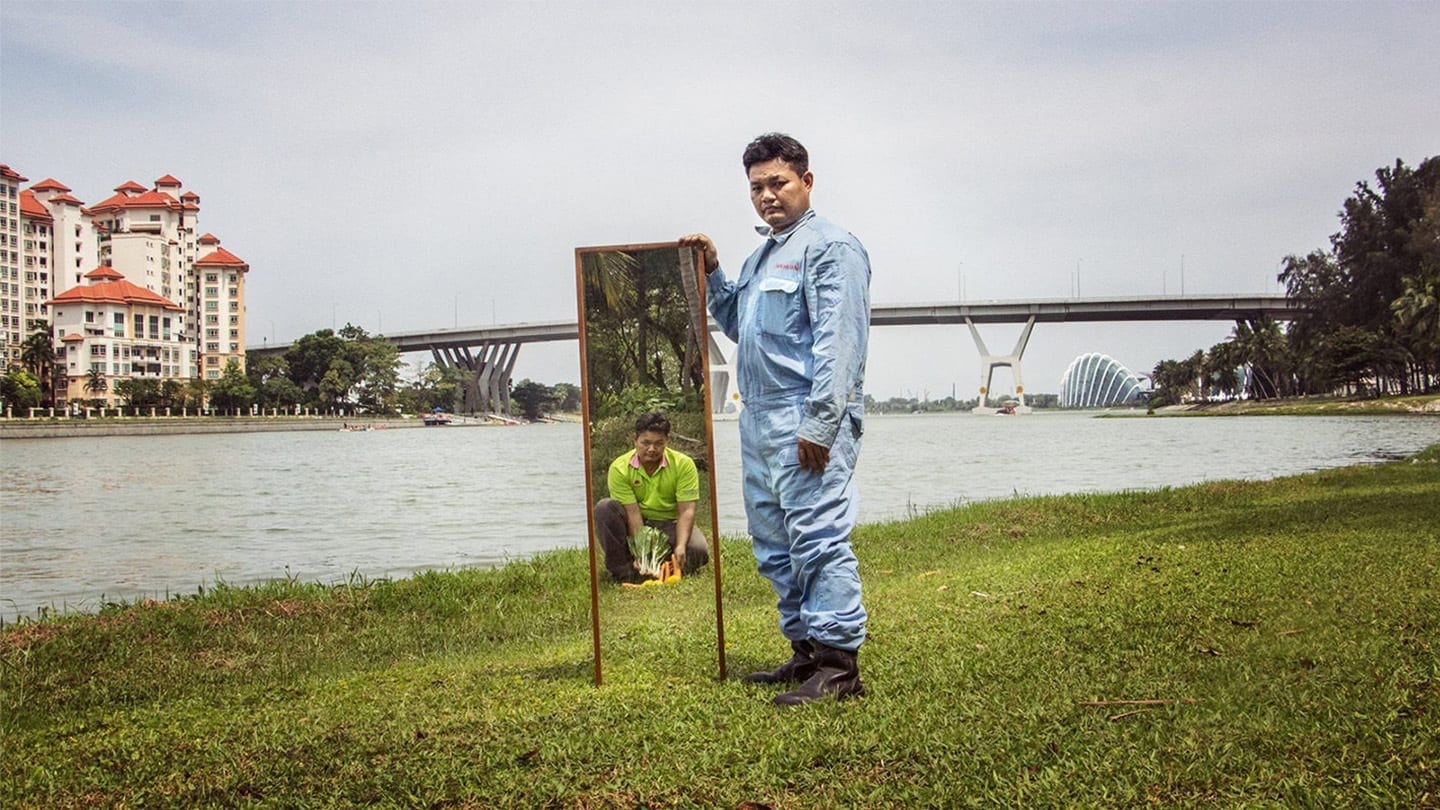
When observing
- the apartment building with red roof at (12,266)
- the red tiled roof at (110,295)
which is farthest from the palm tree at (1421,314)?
the apartment building with red roof at (12,266)

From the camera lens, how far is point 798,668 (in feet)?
13.2

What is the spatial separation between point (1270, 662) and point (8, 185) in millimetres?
124989

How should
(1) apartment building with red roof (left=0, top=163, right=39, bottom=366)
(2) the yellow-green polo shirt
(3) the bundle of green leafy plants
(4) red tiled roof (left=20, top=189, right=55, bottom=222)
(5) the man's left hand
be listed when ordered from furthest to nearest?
(4) red tiled roof (left=20, top=189, right=55, bottom=222) < (1) apartment building with red roof (left=0, top=163, right=39, bottom=366) < (3) the bundle of green leafy plants < (2) the yellow-green polo shirt < (5) the man's left hand

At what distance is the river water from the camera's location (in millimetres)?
13125

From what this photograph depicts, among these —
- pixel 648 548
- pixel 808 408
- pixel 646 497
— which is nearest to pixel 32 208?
pixel 648 548

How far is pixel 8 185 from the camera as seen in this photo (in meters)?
107

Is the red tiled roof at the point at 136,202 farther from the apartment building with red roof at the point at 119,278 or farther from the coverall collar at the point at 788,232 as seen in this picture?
the coverall collar at the point at 788,232

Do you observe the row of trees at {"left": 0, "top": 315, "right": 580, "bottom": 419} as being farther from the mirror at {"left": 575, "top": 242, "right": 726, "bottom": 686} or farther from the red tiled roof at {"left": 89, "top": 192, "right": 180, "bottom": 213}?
the mirror at {"left": 575, "top": 242, "right": 726, "bottom": 686}

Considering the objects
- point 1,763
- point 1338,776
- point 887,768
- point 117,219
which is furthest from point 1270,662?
point 117,219

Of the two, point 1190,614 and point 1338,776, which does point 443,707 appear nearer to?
point 1338,776

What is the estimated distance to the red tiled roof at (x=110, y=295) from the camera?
104 m

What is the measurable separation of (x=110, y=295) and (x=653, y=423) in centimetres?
11584

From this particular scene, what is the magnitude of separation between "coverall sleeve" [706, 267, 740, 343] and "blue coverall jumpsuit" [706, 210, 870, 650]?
0.91ft

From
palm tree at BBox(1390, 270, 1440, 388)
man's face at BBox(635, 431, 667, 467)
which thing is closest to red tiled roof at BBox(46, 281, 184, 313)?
palm tree at BBox(1390, 270, 1440, 388)
